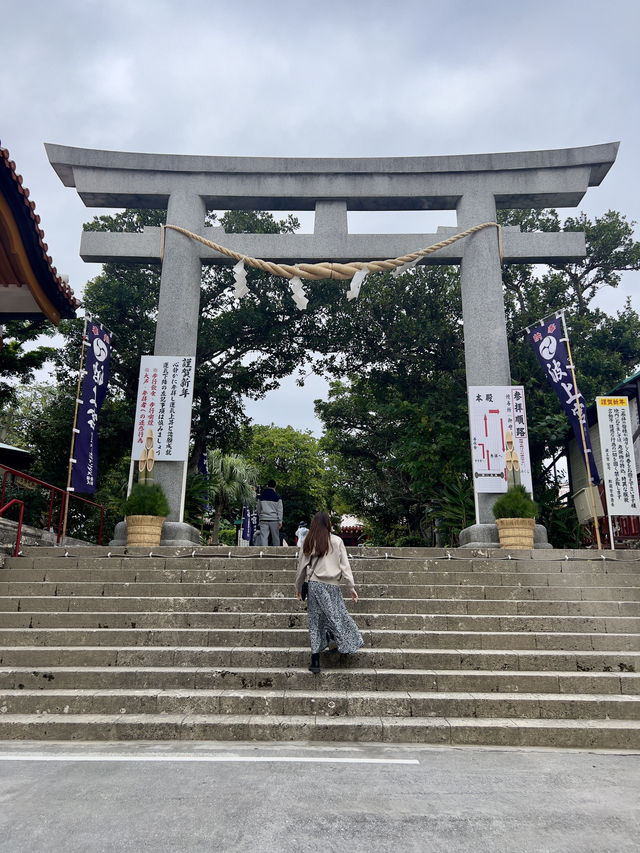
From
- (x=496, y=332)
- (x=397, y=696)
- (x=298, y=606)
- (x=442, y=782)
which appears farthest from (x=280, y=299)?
(x=442, y=782)

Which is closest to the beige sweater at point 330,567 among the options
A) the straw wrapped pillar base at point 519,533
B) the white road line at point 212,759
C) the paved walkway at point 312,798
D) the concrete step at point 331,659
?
the concrete step at point 331,659

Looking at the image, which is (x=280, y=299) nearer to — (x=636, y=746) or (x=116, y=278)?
(x=116, y=278)

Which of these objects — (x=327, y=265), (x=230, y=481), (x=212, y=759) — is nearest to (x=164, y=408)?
(x=327, y=265)

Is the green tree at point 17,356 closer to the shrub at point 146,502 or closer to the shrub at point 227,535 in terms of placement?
the shrub at point 146,502

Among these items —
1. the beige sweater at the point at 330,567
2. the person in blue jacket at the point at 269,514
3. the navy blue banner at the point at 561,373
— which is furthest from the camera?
the person in blue jacket at the point at 269,514

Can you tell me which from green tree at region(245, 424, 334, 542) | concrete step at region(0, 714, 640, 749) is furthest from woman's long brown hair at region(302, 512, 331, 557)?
green tree at region(245, 424, 334, 542)

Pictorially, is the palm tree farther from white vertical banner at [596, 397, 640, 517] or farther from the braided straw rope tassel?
white vertical banner at [596, 397, 640, 517]

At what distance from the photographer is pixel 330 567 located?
5.58 meters

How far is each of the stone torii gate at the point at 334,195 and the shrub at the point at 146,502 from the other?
137 inches

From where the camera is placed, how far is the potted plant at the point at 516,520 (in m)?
9.47

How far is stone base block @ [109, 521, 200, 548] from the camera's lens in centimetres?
997

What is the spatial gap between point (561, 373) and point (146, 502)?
7.36 m

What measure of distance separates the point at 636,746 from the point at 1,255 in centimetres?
821

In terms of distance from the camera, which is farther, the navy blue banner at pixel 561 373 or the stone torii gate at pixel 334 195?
the stone torii gate at pixel 334 195
